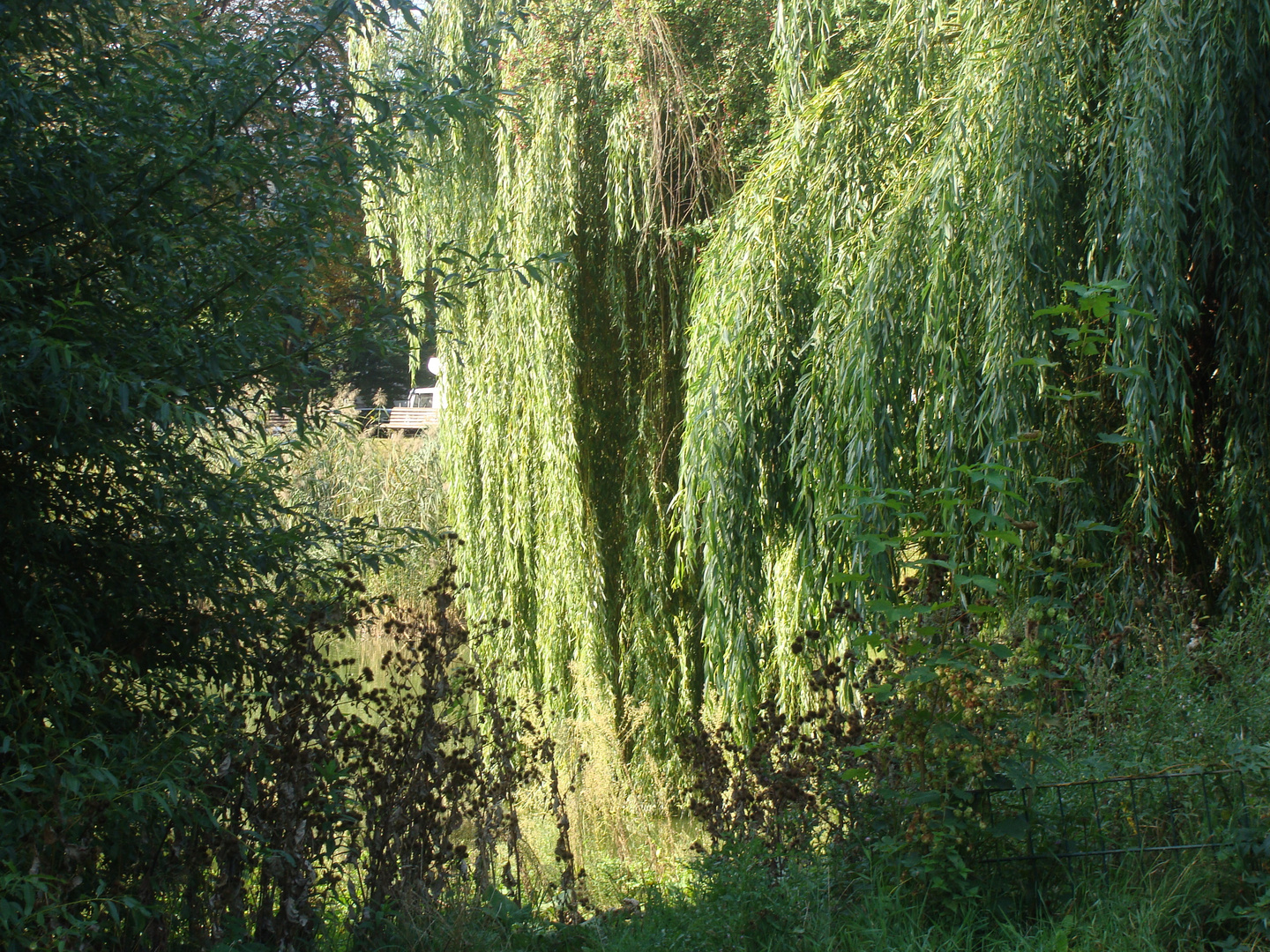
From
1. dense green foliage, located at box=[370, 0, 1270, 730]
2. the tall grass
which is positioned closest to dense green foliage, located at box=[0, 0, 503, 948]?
dense green foliage, located at box=[370, 0, 1270, 730]

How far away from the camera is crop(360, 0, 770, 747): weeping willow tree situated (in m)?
6.53

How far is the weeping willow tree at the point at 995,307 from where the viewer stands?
4086mm

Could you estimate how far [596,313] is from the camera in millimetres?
6898

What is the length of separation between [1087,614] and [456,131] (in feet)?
16.2

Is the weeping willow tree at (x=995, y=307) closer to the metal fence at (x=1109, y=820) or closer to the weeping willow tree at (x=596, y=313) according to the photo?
the metal fence at (x=1109, y=820)

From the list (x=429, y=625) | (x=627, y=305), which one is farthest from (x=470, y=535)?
(x=429, y=625)

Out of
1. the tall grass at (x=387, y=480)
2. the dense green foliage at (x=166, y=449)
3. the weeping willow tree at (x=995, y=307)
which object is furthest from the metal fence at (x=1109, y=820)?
the tall grass at (x=387, y=480)

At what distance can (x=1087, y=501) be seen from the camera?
4.36 meters

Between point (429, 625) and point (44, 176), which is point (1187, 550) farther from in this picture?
point (44, 176)

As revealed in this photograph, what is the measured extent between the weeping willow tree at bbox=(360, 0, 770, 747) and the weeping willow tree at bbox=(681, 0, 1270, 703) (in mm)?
1304

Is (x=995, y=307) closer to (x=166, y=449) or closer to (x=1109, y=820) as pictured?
(x=1109, y=820)

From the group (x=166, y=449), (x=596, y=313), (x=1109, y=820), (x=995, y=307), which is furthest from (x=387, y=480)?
(x=1109, y=820)

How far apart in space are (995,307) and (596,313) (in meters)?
3.17

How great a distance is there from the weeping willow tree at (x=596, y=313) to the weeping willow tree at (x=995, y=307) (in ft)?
4.28
